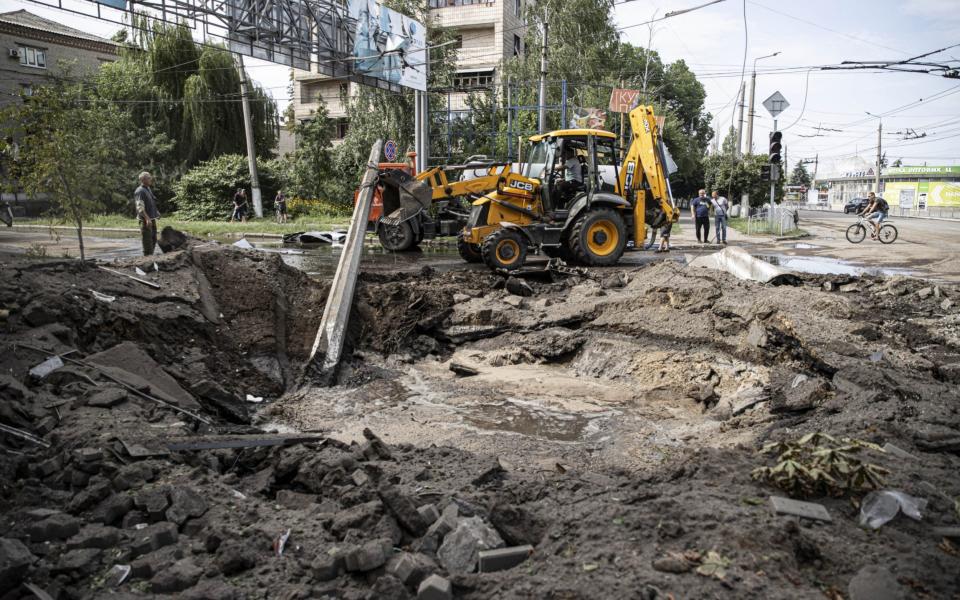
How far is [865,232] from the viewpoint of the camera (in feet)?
68.3

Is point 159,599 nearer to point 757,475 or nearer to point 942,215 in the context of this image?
point 757,475

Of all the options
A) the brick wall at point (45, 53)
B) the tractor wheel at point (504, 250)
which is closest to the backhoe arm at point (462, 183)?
the tractor wheel at point (504, 250)

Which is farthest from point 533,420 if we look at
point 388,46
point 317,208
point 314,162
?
point 314,162

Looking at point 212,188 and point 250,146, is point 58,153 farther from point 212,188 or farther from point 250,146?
point 212,188

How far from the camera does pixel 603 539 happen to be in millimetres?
2992

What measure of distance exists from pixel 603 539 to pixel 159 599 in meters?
1.94

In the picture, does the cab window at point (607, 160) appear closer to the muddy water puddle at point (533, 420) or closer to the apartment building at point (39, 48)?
the muddy water puddle at point (533, 420)

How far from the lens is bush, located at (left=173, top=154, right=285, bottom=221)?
31.0 m

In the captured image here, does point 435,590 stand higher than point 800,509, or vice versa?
point 800,509

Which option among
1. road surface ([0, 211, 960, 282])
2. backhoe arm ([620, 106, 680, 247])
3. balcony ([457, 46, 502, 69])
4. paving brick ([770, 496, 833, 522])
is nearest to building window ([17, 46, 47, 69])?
road surface ([0, 211, 960, 282])

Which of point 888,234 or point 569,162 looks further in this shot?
point 888,234

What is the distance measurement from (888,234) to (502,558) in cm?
2142

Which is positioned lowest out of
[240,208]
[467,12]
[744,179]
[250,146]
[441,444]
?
[441,444]

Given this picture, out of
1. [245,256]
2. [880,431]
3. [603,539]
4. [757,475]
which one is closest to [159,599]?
[603,539]
